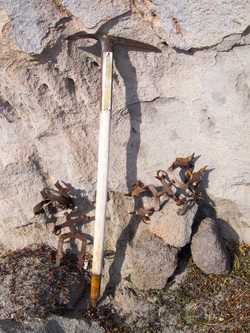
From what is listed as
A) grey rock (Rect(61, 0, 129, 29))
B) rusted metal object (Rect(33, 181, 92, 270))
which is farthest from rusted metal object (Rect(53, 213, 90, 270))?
grey rock (Rect(61, 0, 129, 29))

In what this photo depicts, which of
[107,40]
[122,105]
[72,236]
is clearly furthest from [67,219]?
[107,40]

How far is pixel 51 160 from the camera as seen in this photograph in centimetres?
349

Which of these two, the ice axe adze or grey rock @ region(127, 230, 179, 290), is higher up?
the ice axe adze

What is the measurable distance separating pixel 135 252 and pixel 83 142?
4.57ft

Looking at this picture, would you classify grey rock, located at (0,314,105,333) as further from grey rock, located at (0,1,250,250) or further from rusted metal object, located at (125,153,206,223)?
rusted metal object, located at (125,153,206,223)

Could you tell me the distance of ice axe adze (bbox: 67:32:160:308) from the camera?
2855 millimetres

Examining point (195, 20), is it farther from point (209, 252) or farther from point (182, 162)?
point (209, 252)

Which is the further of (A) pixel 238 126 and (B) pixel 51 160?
(B) pixel 51 160

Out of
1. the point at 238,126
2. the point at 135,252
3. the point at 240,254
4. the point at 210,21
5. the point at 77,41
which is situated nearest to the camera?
the point at 210,21

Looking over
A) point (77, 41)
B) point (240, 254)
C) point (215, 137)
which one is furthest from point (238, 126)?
point (77, 41)

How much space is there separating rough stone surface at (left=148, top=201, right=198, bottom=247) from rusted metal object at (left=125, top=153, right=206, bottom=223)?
0.07 m

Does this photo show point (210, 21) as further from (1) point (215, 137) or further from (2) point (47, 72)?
(2) point (47, 72)

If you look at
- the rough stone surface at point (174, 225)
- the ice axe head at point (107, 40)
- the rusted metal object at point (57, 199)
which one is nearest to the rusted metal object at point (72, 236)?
the rusted metal object at point (57, 199)

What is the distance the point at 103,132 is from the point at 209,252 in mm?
1752
